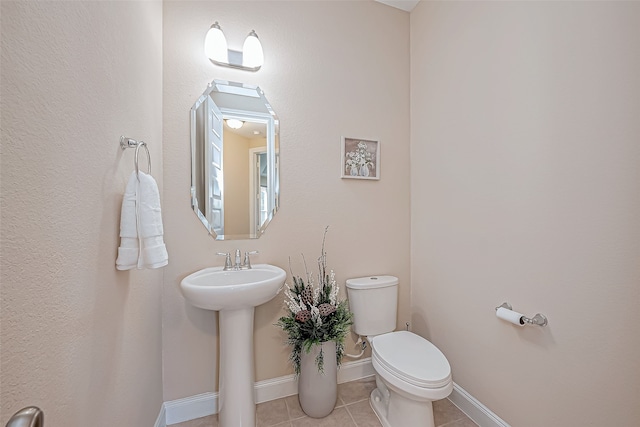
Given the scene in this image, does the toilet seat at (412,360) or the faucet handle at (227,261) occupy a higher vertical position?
the faucet handle at (227,261)

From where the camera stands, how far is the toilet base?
131cm

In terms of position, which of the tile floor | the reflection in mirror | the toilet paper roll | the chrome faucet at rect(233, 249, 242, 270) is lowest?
the tile floor

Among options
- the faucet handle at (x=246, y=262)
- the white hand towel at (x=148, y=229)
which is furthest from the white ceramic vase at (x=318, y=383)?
the white hand towel at (x=148, y=229)

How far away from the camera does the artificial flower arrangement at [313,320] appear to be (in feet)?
4.77

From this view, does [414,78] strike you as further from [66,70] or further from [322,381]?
[322,381]

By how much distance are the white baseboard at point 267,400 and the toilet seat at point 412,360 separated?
42 centimetres

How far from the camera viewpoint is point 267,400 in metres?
1.66

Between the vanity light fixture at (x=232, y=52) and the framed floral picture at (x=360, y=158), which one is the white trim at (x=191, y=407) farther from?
the vanity light fixture at (x=232, y=52)

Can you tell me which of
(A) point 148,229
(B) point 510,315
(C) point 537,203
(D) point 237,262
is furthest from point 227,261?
(C) point 537,203

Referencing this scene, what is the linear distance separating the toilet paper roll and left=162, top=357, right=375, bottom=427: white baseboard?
100cm

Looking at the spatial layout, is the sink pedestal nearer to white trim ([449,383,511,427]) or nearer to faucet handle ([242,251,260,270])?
faucet handle ([242,251,260,270])

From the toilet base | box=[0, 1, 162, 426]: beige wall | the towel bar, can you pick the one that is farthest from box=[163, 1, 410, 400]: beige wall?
the towel bar

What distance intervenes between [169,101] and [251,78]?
491 mm

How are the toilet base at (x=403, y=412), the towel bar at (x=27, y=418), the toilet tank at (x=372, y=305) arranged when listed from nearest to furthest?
the towel bar at (x=27, y=418), the toilet base at (x=403, y=412), the toilet tank at (x=372, y=305)
